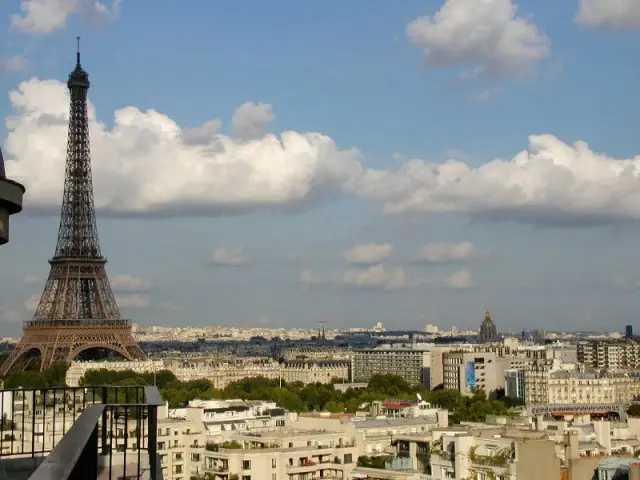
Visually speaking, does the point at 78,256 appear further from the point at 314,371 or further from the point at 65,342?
the point at 314,371

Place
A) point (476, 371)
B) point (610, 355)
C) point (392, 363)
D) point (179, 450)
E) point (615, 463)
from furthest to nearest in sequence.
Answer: point (610, 355) < point (392, 363) < point (476, 371) < point (179, 450) < point (615, 463)

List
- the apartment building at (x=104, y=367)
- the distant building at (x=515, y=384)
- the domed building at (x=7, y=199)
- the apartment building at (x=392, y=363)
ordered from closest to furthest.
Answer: the domed building at (x=7, y=199) < the apartment building at (x=104, y=367) < the distant building at (x=515, y=384) < the apartment building at (x=392, y=363)

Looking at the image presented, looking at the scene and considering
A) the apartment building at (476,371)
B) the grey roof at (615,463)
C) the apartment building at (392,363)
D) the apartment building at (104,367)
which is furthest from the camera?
the apartment building at (392,363)

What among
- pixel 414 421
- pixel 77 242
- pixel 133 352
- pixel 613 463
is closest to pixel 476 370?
pixel 133 352

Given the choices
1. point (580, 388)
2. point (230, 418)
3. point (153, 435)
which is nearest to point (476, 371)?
point (580, 388)

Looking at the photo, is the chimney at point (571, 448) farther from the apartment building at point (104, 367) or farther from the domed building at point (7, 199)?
the apartment building at point (104, 367)

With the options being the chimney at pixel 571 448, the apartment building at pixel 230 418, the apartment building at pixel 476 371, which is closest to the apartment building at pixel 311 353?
the apartment building at pixel 476 371
